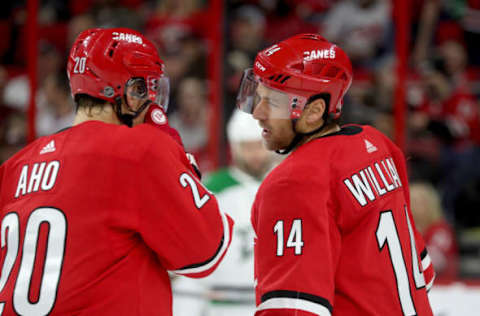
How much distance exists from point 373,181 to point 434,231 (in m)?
2.86

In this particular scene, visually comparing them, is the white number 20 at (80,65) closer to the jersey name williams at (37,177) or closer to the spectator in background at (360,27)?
the jersey name williams at (37,177)

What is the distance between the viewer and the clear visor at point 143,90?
1.88 meters

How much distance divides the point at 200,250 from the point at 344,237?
0.37 metres

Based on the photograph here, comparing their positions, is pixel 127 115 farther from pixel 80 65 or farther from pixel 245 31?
pixel 245 31

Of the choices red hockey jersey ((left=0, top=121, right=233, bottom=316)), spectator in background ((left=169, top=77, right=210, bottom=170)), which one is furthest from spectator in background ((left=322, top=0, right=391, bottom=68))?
red hockey jersey ((left=0, top=121, right=233, bottom=316))

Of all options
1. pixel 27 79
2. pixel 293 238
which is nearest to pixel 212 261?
pixel 293 238

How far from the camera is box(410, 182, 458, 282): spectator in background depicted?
4.42 meters

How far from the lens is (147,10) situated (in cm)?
547

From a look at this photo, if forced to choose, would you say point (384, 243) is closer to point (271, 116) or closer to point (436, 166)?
point (271, 116)

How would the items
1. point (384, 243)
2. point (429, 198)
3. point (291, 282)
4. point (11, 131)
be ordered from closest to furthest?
point (291, 282) < point (384, 243) < point (429, 198) < point (11, 131)

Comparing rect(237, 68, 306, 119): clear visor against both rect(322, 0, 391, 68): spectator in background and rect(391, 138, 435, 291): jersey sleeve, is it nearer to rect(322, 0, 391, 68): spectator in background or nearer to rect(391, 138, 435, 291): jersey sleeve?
rect(391, 138, 435, 291): jersey sleeve

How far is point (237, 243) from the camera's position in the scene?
3266 millimetres

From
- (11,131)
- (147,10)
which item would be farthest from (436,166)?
(11,131)

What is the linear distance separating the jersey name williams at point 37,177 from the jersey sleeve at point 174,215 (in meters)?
0.23
